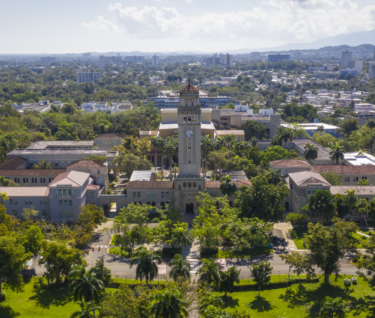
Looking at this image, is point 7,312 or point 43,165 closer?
point 7,312

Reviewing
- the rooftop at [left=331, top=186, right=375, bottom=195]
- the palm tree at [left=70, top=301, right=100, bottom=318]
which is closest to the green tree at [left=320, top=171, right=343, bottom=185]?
the rooftop at [left=331, top=186, right=375, bottom=195]

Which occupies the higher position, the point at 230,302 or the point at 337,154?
the point at 337,154

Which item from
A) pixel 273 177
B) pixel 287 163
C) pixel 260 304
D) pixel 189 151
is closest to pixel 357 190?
pixel 273 177

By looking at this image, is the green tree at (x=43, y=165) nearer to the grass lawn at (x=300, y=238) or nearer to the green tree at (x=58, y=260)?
the green tree at (x=58, y=260)

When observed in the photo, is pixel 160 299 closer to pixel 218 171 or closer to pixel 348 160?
pixel 218 171

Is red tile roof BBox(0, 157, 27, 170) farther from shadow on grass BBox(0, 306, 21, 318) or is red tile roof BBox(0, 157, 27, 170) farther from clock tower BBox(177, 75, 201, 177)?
shadow on grass BBox(0, 306, 21, 318)

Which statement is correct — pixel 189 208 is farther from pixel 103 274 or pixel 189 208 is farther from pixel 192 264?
pixel 103 274
